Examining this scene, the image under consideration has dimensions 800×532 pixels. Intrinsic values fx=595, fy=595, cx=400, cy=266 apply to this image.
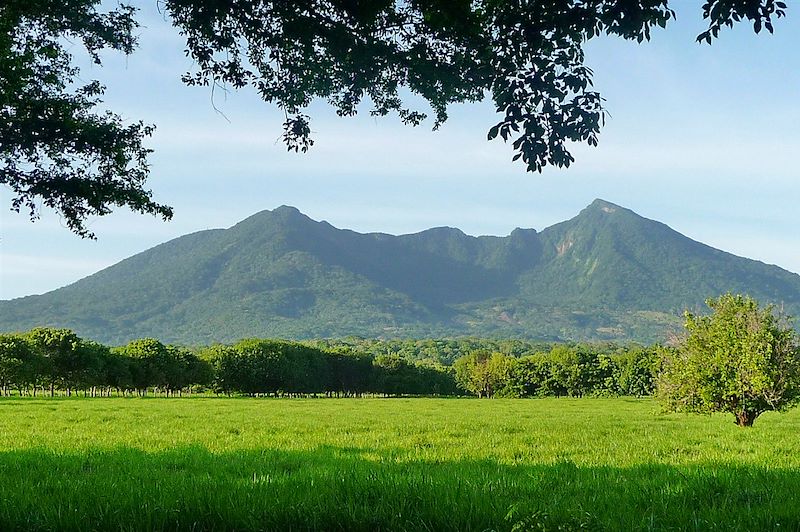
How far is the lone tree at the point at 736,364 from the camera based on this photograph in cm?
2375

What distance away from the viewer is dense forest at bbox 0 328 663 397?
3767 inches

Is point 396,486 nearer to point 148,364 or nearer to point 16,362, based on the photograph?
point 16,362

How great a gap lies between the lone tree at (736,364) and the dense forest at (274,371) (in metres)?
56.1

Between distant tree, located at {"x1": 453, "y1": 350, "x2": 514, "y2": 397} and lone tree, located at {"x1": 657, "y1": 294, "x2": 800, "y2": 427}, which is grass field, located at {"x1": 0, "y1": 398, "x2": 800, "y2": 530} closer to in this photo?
lone tree, located at {"x1": 657, "y1": 294, "x2": 800, "y2": 427}

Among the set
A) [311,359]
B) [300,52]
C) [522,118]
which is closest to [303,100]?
[300,52]

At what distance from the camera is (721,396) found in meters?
24.9

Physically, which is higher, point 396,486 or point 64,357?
point 396,486

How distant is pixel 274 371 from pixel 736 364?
119m

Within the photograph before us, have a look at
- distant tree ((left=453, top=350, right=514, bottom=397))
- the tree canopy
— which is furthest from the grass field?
distant tree ((left=453, top=350, right=514, bottom=397))

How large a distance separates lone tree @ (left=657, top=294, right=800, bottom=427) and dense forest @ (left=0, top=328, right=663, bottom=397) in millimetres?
56101

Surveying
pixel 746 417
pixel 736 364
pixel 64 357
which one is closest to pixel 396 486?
pixel 736 364

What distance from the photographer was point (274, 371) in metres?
134

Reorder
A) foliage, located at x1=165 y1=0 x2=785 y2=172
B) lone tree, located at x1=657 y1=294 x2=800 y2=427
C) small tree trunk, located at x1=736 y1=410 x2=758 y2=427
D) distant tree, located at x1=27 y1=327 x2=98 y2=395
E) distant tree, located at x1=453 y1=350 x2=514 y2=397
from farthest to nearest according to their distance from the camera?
distant tree, located at x1=453 y1=350 x2=514 y2=397, distant tree, located at x1=27 y1=327 x2=98 y2=395, small tree trunk, located at x1=736 y1=410 x2=758 y2=427, lone tree, located at x1=657 y1=294 x2=800 y2=427, foliage, located at x1=165 y1=0 x2=785 y2=172

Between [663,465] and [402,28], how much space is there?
997cm
